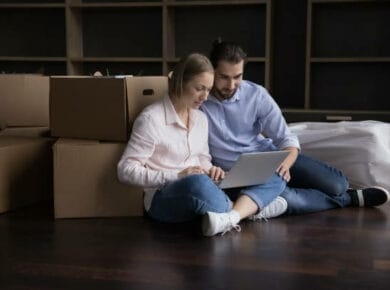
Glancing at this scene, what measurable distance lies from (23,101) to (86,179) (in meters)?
0.82

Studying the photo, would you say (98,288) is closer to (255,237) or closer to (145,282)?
(145,282)

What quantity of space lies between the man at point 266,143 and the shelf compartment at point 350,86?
4.68 ft

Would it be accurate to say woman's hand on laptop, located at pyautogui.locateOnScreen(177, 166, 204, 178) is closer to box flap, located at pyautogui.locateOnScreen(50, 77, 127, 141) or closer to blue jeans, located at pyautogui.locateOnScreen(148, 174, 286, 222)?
blue jeans, located at pyautogui.locateOnScreen(148, 174, 286, 222)

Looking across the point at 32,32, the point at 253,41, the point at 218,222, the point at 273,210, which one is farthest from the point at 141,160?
the point at 32,32

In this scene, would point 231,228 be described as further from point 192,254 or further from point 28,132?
point 28,132

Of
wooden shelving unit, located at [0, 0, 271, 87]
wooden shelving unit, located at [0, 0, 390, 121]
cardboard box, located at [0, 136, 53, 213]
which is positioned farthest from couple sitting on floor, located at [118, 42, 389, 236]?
wooden shelving unit, located at [0, 0, 271, 87]

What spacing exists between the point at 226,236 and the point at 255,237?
105 millimetres

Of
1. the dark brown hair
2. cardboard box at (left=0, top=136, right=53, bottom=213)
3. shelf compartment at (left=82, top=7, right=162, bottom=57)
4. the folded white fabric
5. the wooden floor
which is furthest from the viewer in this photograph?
shelf compartment at (left=82, top=7, right=162, bottom=57)

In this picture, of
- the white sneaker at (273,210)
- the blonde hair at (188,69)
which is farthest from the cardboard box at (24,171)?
the white sneaker at (273,210)

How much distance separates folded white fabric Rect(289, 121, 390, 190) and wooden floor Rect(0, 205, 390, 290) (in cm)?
26

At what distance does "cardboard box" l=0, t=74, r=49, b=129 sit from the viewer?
9.54 feet

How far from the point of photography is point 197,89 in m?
2.14

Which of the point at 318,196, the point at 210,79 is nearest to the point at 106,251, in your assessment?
the point at 210,79

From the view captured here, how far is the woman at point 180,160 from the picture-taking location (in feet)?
6.86
